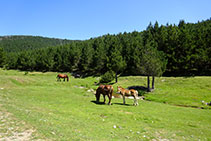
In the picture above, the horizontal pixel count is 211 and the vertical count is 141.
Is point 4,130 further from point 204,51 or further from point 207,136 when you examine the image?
point 204,51

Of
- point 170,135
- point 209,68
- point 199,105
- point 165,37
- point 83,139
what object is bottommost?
point 199,105

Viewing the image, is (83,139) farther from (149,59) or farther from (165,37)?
(165,37)

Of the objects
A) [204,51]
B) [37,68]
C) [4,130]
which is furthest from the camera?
[37,68]

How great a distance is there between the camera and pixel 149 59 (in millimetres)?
41906

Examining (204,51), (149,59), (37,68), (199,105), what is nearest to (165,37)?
(204,51)

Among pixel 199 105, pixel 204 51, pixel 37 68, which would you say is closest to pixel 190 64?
pixel 204 51

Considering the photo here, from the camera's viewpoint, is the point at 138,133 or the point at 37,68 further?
the point at 37,68

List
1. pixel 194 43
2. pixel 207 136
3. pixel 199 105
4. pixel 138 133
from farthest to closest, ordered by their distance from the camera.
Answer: pixel 194 43 → pixel 199 105 → pixel 207 136 → pixel 138 133

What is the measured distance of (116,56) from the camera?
63.9m

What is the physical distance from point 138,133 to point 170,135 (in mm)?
2996

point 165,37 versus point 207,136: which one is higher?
point 165,37

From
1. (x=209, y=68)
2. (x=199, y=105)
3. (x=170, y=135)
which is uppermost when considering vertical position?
(x=209, y=68)

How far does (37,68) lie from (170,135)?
443ft

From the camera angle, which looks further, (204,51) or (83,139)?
(204,51)
